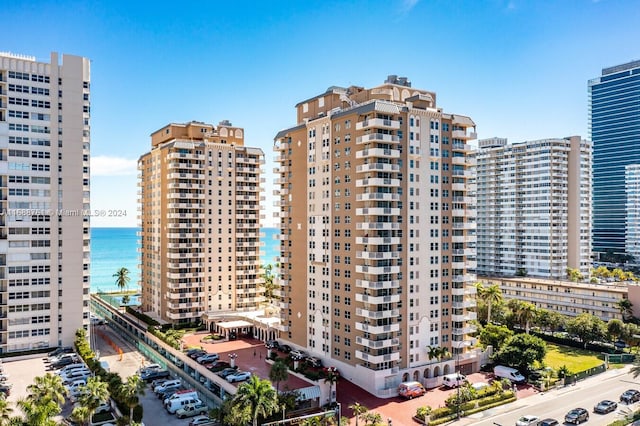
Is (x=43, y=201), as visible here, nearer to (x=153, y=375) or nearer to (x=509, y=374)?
(x=153, y=375)

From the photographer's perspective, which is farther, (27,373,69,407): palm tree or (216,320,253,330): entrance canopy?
(216,320,253,330): entrance canopy

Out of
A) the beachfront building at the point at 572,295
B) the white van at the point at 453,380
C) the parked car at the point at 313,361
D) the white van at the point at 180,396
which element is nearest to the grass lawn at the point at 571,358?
the beachfront building at the point at 572,295

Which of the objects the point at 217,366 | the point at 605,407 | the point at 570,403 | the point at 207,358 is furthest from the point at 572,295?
the point at 207,358

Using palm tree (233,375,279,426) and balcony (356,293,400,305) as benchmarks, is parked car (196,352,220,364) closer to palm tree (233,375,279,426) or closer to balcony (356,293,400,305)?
balcony (356,293,400,305)

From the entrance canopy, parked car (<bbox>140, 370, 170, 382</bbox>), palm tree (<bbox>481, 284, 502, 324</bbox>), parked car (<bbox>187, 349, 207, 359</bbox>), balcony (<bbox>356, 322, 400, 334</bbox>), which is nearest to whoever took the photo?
balcony (<bbox>356, 322, 400, 334</bbox>)

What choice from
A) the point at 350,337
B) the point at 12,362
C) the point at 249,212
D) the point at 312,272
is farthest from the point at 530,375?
the point at 12,362

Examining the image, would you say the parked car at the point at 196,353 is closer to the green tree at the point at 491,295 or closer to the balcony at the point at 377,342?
the balcony at the point at 377,342

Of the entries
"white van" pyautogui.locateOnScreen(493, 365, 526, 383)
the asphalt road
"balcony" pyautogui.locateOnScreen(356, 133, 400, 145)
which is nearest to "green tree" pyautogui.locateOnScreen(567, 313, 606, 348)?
the asphalt road
